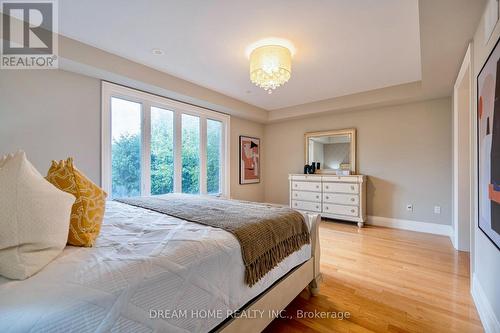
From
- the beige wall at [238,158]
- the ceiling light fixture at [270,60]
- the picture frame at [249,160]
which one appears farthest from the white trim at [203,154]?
the ceiling light fixture at [270,60]

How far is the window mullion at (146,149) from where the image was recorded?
328 centimetres

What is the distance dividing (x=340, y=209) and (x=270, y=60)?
9.93 ft

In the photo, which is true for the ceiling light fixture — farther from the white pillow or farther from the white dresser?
the white dresser

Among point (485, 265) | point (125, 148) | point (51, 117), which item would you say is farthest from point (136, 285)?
point (125, 148)

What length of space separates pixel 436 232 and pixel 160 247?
4.36 metres

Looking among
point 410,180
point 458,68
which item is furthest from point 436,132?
point 458,68

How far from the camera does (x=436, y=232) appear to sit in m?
3.57

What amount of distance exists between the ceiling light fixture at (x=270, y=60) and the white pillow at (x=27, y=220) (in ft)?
6.78

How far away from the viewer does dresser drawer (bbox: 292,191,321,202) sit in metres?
4.38

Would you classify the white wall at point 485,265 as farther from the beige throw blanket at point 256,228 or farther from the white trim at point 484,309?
the beige throw blanket at point 256,228

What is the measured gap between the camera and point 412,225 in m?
3.78

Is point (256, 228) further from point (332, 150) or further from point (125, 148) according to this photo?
point (332, 150)

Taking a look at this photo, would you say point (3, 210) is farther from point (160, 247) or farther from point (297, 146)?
point (297, 146)

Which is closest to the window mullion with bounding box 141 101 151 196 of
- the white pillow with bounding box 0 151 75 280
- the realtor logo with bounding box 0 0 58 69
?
the realtor logo with bounding box 0 0 58 69
